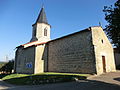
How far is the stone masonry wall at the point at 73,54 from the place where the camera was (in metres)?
12.7

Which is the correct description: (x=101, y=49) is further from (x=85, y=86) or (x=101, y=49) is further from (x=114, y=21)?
(x=85, y=86)

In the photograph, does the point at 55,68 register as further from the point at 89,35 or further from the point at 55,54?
the point at 89,35

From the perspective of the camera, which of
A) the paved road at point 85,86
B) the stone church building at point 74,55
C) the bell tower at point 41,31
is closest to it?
the paved road at point 85,86

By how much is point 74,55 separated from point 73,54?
0.22 meters

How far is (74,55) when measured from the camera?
46.6 ft

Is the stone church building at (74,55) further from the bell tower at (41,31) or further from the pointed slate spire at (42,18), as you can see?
the pointed slate spire at (42,18)

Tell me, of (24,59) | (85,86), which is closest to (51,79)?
(85,86)

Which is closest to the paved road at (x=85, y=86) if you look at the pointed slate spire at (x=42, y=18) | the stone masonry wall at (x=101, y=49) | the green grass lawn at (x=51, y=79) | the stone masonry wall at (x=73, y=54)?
the green grass lawn at (x=51, y=79)

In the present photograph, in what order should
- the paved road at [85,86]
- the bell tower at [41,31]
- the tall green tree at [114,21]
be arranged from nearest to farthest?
the paved road at [85,86] < the tall green tree at [114,21] < the bell tower at [41,31]

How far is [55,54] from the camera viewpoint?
56.2 ft

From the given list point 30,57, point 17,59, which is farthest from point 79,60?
point 17,59

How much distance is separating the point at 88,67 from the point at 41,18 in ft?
59.7

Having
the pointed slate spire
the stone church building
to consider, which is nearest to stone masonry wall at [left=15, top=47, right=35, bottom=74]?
the stone church building

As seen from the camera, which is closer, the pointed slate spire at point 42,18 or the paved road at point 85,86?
the paved road at point 85,86
